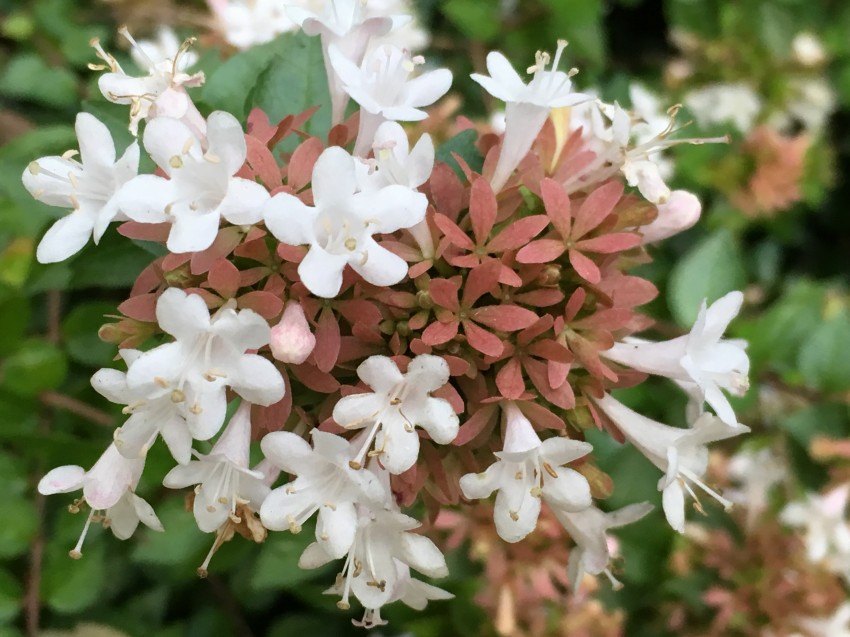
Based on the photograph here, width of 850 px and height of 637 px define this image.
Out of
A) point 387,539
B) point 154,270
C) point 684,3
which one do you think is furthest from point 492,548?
point 684,3

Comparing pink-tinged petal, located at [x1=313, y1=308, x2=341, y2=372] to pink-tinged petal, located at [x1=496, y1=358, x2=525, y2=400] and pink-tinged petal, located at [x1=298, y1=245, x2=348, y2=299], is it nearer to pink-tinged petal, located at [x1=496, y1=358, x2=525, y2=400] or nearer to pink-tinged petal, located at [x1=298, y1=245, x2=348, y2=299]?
pink-tinged petal, located at [x1=298, y1=245, x2=348, y2=299]

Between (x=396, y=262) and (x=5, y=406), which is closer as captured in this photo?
(x=396, y=262)

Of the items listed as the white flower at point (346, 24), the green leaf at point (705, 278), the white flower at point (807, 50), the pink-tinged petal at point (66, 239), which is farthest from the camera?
the white flower at point (807, 50)

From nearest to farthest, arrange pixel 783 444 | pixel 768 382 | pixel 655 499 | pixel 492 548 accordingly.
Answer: pixel 492 548
pixel 655 499
pixel 768 382
pixel 783 444

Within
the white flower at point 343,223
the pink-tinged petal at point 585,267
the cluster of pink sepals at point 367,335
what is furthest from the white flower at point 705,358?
the white flower at point 343,223

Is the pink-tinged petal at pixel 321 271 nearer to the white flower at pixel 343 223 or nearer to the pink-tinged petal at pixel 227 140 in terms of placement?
the white flower at pixel 343 223

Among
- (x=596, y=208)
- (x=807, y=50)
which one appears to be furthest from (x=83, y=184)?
(x=807, y=50)

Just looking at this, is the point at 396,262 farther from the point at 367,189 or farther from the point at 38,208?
the point at 38,208
